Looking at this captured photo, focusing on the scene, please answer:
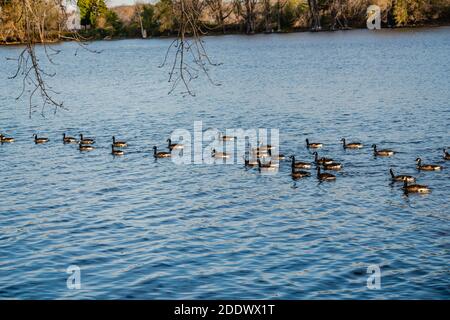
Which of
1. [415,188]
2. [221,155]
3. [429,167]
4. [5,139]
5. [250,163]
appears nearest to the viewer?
[415,188]

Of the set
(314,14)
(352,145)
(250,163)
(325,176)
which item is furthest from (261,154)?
(314,14)

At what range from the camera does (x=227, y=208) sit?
28.1 meters

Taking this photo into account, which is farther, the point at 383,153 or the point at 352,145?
the point at 352,145

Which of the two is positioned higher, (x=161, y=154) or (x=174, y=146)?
(x=174, y=146)

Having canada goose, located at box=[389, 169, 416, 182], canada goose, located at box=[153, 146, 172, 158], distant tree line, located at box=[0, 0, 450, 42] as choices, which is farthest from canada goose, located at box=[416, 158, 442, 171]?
distant tree line, located at box=[0, 0, 450, 42]

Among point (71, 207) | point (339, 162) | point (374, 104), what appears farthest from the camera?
point (374, 104)

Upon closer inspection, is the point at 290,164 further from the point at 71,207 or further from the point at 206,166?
the point at 71,207

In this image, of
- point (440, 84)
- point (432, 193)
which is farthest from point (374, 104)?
point (432, 193)

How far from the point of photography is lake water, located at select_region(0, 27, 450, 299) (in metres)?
20.3

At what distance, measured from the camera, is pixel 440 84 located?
63562mm

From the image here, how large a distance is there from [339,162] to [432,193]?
7.00 metres

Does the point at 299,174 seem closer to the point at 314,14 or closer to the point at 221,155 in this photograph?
the point at 221,155

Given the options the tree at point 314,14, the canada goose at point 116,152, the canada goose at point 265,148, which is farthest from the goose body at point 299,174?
the tree at point 314,14

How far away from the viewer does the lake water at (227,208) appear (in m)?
20.3
